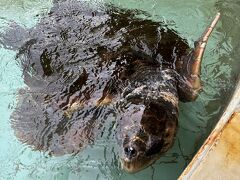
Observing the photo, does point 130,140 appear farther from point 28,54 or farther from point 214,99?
point 28,54

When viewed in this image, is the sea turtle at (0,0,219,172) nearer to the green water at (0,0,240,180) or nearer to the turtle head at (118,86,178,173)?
the turtle head at (118,86,178,173)

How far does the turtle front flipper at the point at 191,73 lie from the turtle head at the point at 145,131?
0.38 meters

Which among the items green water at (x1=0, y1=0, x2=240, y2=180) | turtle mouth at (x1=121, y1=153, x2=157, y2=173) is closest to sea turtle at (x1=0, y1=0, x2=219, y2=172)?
turtle mouth at (x1=121, y1=153, x2=157, y2=173)

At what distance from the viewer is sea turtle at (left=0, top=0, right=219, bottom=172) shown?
3.01 metres

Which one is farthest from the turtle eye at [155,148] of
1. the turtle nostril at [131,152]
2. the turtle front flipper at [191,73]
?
the turtle front flipper at [191,73]

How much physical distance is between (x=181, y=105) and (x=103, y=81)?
72 cm

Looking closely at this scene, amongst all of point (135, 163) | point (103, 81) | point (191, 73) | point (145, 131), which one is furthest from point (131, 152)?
point (191, 73)

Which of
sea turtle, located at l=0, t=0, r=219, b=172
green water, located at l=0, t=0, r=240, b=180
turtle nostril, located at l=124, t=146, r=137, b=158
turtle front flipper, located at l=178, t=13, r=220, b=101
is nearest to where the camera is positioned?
turtle nostril, located at l=124, t=146, r=137, b=158

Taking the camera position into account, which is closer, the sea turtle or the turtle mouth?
the turtle mouth

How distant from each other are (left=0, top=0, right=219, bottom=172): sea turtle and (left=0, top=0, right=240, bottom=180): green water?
12 cm

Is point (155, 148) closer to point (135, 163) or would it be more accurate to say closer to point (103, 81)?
point (135, 163)

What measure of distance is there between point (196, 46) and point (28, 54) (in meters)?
1.65

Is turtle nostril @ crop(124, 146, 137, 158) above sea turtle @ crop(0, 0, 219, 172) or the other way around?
above

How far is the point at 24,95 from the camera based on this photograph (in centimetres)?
392
